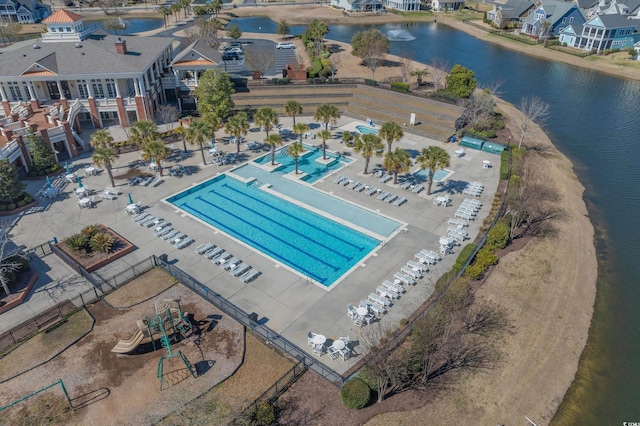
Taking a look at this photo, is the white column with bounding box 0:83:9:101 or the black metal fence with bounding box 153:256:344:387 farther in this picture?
the white column with bounding box 0:83:9:101

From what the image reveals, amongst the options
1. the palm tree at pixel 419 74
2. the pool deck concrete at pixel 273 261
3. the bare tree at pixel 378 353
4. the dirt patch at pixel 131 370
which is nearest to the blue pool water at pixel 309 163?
the pool deck concrete at pixel 273 261

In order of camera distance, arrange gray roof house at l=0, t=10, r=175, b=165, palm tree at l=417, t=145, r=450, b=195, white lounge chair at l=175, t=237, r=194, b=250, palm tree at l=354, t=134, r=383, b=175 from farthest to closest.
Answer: gray roof house at l=0, t=10, r=175, b=165 < palm tree at l=354, t=134, r=383, b=175 < palm tree at l=417, t=145, r=450, b=195 < white lounge chair at l=175, t=237, r=194, b=250

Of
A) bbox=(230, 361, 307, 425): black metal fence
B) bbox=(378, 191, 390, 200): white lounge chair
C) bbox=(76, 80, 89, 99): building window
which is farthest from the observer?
bbox=(76, 80, 89, 99): building window

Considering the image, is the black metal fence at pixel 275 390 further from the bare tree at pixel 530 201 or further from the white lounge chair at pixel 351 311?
the bare tree at pixel 530 201

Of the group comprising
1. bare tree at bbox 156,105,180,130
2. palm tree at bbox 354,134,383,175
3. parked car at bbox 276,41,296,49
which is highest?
parked car at bbox 276,41,296,49

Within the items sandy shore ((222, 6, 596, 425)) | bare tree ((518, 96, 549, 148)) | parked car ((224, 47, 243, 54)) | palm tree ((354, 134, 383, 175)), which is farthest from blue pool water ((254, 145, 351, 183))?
parked car ((224, 47, 243, 54))

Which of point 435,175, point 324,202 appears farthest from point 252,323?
point 435,175

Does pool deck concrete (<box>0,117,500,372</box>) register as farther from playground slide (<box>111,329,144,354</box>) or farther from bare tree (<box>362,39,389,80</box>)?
bare tree (<box>362,39,389,80</box>)
